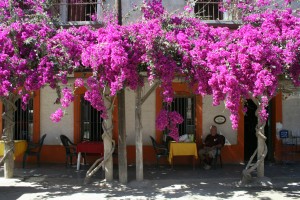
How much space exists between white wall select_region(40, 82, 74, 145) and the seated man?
14.0ft

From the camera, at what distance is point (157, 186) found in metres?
9.34

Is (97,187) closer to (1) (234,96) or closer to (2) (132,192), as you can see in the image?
(2) (132,192)

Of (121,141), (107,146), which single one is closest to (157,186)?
(121,141)

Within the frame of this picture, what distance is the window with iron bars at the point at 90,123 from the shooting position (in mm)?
12555

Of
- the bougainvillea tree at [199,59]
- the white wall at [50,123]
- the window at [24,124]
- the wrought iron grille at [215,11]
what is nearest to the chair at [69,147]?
the white wall at [50,123]

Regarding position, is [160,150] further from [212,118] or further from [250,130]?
[250,130]

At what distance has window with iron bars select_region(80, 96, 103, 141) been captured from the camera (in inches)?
494

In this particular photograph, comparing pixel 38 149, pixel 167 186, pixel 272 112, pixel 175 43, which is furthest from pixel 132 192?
pixel 272 112

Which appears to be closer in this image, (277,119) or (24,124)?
(277,119)

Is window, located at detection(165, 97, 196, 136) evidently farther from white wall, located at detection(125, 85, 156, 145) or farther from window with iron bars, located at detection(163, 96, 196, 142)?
white wall, located at detection(125, 85, 156, 145)

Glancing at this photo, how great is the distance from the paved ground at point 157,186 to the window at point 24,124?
1706mm

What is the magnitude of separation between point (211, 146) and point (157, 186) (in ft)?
9.86

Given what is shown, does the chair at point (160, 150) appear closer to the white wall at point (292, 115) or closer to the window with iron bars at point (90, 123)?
the window with iron bars at point (90, 123)

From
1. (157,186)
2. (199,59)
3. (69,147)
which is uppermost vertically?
(199,59)
